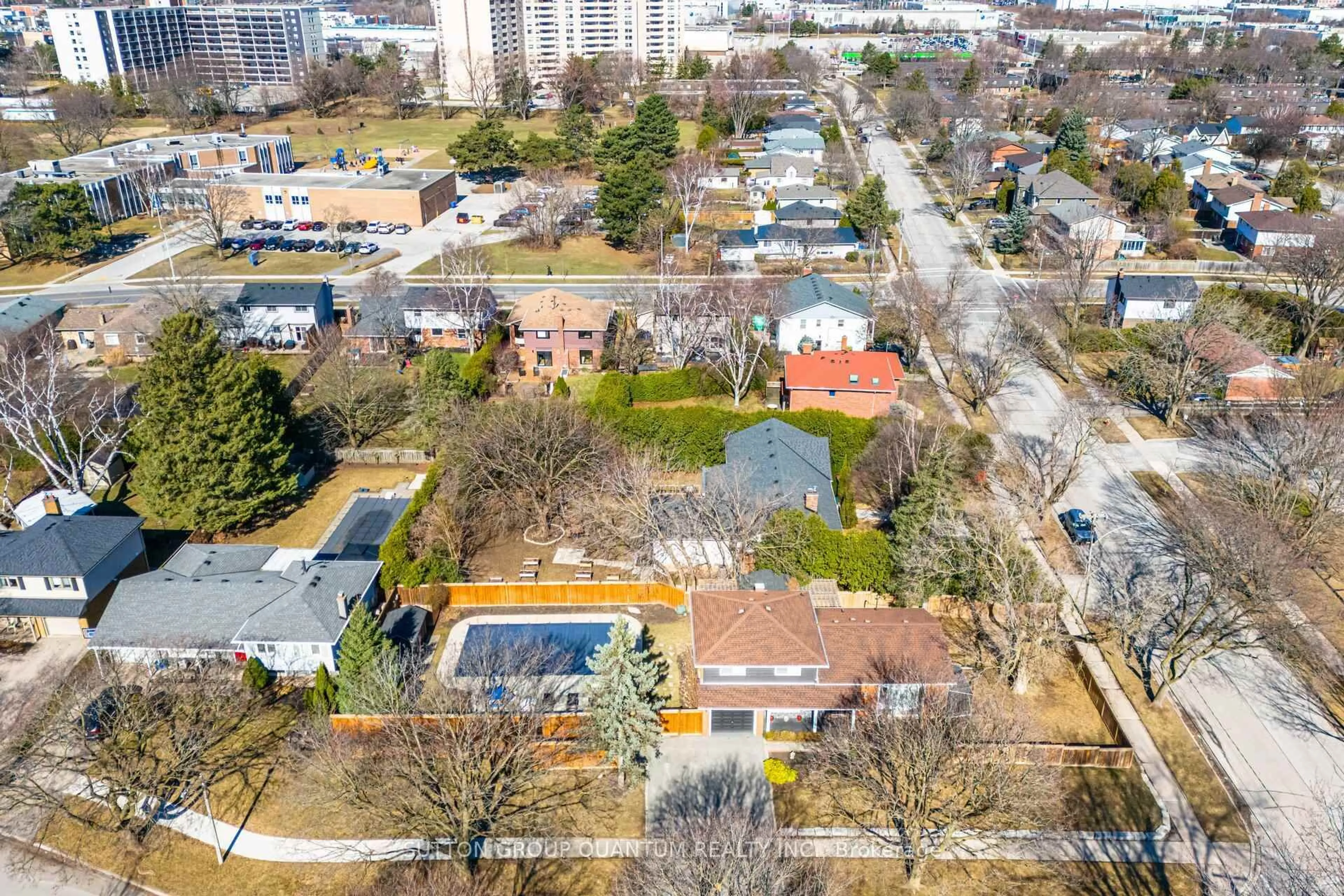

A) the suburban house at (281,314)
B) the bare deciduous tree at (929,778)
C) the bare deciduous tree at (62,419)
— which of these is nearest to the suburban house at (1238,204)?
the bare deciduous tree at (929,778)

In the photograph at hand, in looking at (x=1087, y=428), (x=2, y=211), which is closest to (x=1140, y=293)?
(x=1087, y=428)

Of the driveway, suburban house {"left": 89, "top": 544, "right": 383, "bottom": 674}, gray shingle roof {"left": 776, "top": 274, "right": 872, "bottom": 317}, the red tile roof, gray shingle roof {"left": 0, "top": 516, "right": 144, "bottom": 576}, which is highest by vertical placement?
gray shingle roof {"left": 776, "top": 274, "right": 872, "bottom": 317}

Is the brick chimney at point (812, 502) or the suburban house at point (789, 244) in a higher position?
the suburban house at point (789, 244)

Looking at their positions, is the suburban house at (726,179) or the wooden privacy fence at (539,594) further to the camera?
the suburban house at (726,179)

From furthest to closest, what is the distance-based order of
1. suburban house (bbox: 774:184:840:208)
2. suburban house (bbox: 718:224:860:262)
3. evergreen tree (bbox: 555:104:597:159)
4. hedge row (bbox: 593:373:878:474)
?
evergreen tree (bbox: 555:104:597:159), suburban house (bbox: 774:184:840:208), suburban house (bbox: 718:224:860:262), hedge row (bbox: 593:373:878:474)

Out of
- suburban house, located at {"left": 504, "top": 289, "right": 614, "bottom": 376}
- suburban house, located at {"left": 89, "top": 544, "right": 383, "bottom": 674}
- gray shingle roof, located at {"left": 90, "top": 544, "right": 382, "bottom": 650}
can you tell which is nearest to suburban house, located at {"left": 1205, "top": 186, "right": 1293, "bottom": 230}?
suburban house, located at {"left": 504, "top": 289, "right": 614, "bottom": 376}

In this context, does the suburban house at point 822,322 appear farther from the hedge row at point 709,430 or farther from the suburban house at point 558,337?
the hedge row at point 709,430

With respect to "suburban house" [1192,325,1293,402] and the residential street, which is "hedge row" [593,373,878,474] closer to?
the residential street
